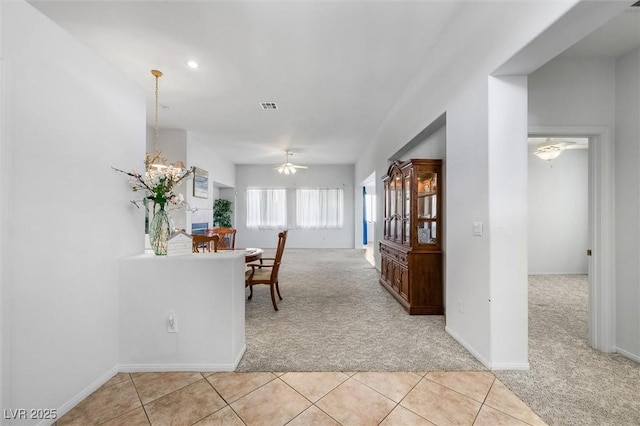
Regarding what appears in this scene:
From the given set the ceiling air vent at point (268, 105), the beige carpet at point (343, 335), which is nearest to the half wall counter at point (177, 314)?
the beige carpet at point (343, 335)

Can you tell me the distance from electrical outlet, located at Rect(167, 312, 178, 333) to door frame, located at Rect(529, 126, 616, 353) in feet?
12.1

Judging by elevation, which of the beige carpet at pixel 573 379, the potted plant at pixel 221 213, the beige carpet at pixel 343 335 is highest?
the potted plant at pixel 221 213

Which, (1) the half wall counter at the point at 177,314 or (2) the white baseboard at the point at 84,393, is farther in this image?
(1) the half wall counter at the point at 177,314

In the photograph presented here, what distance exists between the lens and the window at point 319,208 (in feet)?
30.1

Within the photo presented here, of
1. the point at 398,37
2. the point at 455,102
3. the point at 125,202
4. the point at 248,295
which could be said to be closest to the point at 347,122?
the point at 398,37

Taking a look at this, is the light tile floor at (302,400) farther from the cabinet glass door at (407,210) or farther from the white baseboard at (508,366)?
the cabinet glass door at (407,210)

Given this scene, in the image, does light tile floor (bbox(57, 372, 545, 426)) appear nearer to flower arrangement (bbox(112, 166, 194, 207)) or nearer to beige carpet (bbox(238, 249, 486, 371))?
beige carpet (bbox(238, 249, 486, 371))

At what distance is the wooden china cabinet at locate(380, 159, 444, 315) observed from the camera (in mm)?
3102

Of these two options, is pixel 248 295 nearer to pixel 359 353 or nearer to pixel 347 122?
pixel 359 353

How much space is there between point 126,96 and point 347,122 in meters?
3.75

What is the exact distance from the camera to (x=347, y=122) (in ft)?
16.6

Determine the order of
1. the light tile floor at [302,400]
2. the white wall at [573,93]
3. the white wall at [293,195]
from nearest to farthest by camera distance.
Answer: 1. the light tile floor at [302,400]
2. the white wall at [573,93]
3. the white wall at [293,195]

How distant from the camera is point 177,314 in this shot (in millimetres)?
1979

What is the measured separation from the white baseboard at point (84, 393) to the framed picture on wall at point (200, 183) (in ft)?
15.0
